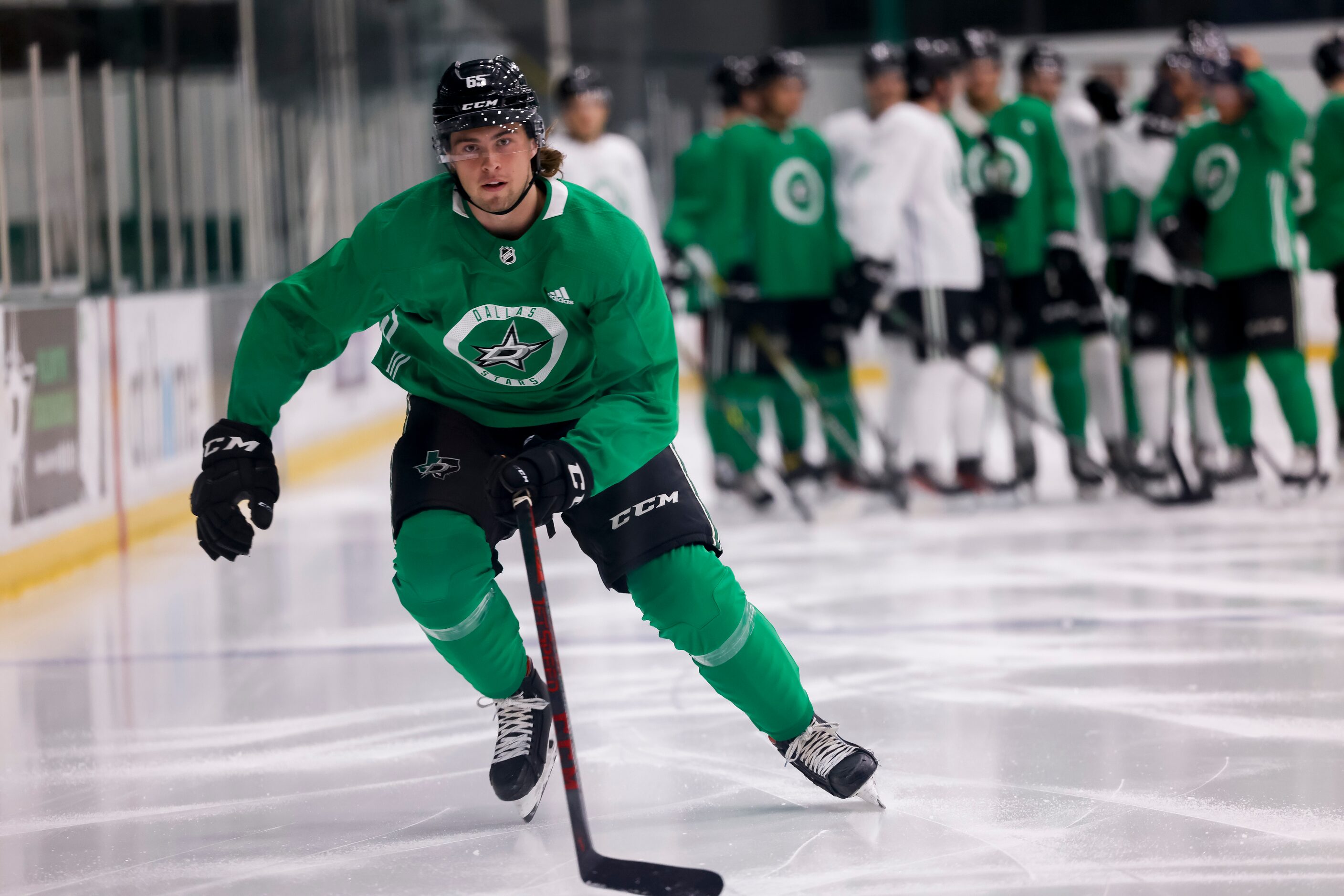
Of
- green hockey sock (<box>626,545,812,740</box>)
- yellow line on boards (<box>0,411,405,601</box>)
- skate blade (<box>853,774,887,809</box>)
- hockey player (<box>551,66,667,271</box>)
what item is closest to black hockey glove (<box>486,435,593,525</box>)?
green hockey sock (<box>626,545,812,740</box>)

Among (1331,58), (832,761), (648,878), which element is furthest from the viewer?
(1331,58)

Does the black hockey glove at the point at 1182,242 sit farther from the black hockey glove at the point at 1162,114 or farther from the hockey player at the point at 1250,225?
the black hockey glove at the point at 1162,114

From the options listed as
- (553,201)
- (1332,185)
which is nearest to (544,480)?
(553,201)

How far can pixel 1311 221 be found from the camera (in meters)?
5.41

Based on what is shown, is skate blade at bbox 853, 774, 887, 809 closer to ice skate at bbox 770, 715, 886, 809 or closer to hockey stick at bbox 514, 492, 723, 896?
ice skate at bbox 770, 715, 886, 809

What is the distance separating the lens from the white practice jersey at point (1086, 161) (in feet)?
17.9

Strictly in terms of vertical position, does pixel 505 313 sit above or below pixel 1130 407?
above

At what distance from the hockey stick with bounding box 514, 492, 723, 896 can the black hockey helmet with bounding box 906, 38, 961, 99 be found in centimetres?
364

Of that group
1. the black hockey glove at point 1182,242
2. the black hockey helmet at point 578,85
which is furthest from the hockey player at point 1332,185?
the black hockey helmet at point 578,85

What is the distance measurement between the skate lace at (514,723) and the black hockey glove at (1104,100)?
3.70 metres

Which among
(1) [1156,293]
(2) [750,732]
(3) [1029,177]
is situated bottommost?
(2) [750,732]

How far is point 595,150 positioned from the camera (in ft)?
18.9

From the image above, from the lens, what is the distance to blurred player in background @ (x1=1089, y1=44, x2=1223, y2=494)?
5.24 meters

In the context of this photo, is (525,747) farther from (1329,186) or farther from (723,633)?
(1329,186)
